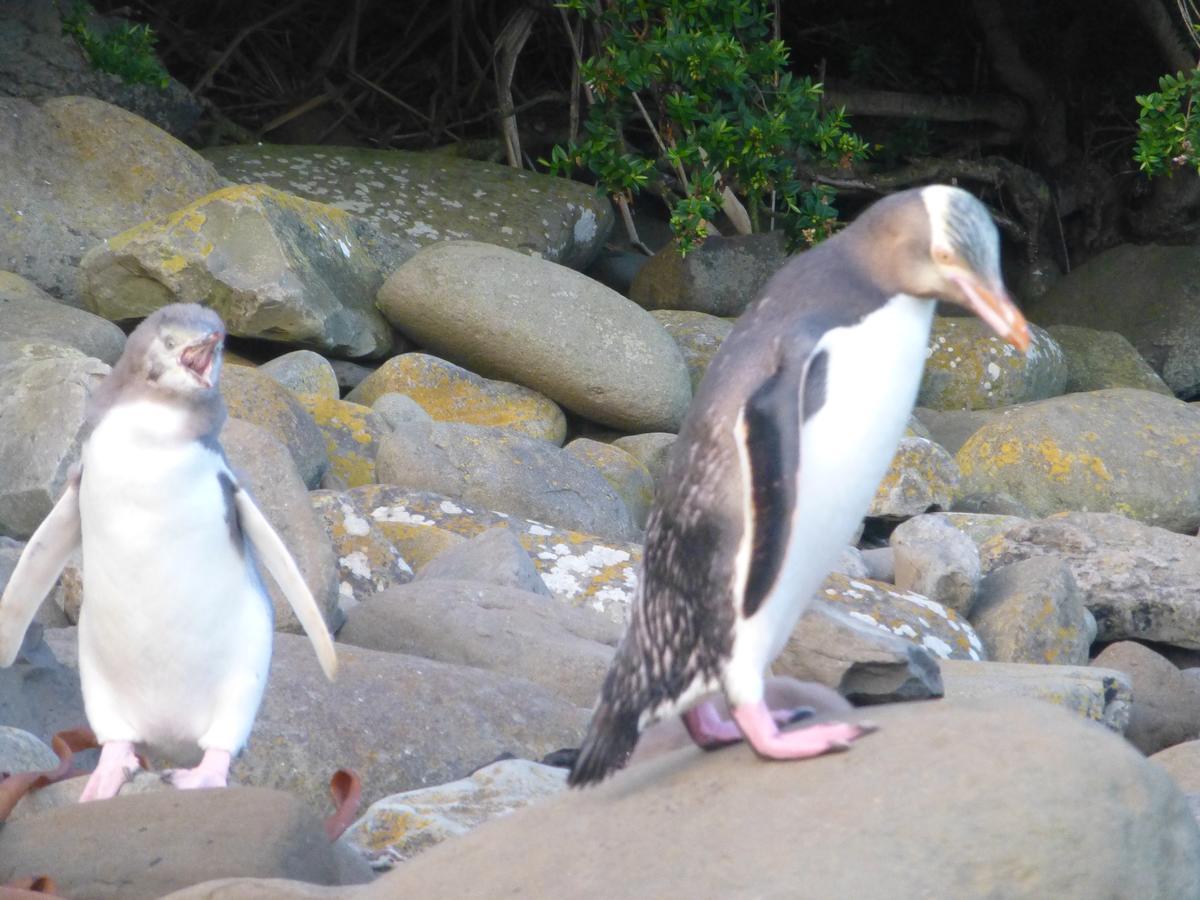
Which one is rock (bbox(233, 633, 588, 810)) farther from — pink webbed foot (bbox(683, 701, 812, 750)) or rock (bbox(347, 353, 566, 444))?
rock (bbox(347, 353, 566, 444))

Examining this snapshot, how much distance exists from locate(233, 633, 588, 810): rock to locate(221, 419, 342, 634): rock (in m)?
0.30

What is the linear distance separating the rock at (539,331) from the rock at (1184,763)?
4.64 metres

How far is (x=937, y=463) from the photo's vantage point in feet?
28.5

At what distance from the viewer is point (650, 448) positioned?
917 cm

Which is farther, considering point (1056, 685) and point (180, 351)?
point (1056, 685)

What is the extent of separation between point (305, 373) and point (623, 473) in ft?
5.82

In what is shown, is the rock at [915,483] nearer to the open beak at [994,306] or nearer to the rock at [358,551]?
the rock at [358,551]

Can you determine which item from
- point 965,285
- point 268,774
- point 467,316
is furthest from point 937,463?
point 965,285

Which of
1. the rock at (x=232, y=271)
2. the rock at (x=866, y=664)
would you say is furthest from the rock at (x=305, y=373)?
the rock at (x=866, y=664)

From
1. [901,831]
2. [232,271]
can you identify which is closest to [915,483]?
[232,271]

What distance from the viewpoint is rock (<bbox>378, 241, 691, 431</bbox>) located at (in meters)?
9.20

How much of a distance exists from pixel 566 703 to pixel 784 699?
1.71 metres

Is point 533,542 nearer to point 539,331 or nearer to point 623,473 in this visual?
point 623,473

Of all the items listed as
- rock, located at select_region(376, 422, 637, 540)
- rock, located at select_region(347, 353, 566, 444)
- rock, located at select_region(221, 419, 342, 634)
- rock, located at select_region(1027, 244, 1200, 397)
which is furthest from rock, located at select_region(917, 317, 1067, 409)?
rock, located at select_region(221, 419, 342, 634)
